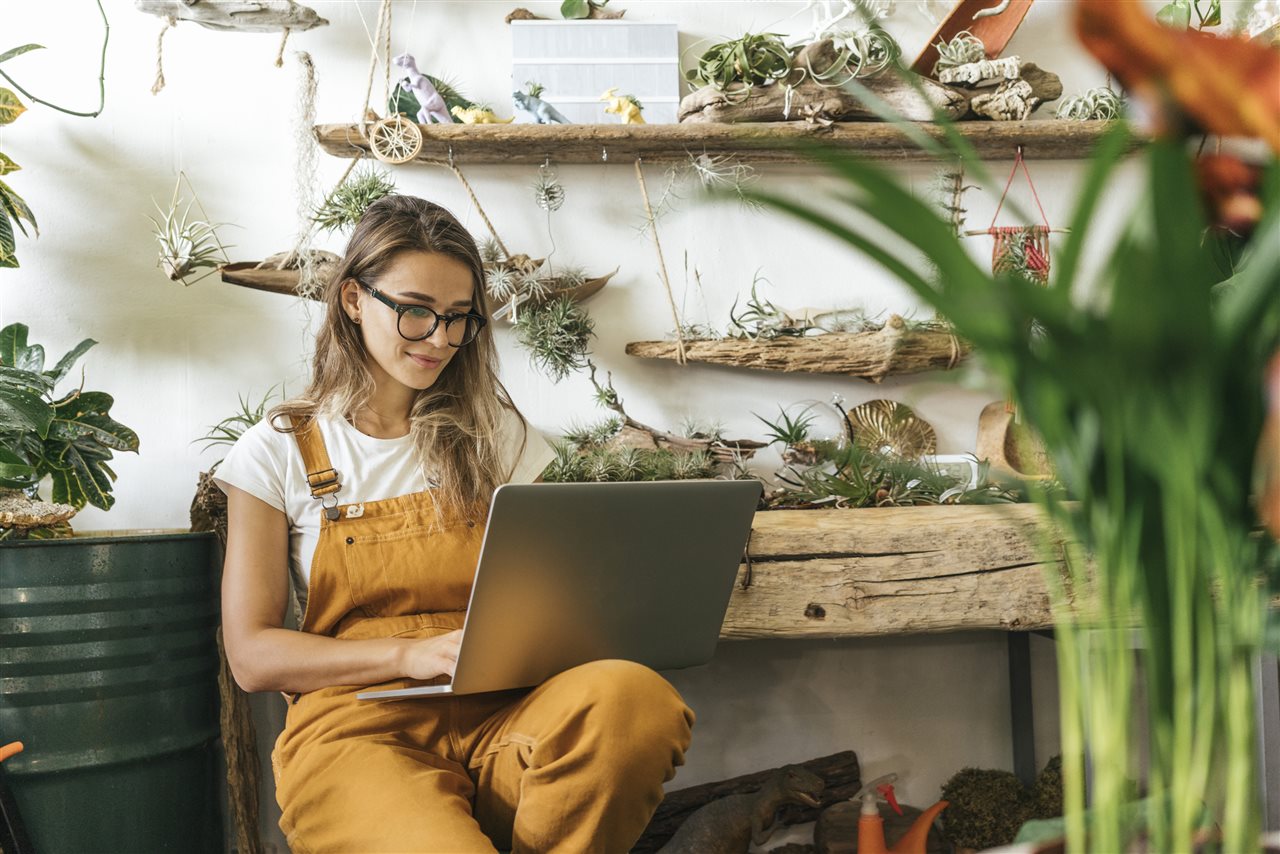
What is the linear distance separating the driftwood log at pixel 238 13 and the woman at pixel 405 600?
737mm

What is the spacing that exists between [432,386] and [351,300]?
19 cm

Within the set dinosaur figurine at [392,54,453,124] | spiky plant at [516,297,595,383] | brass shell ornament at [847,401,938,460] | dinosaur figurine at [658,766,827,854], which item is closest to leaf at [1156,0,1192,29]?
brass shell ornament at [847,401,938,460]

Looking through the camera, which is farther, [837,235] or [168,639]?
[168,639]

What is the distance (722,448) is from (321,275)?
0.92 metres

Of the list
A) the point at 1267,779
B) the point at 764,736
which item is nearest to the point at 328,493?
the point at 764,736

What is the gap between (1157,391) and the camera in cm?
39

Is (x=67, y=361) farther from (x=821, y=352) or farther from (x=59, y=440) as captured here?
(x=821, y=352)

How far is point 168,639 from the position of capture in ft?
6.16

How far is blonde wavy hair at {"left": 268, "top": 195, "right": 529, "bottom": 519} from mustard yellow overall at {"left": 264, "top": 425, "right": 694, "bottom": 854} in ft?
0.35

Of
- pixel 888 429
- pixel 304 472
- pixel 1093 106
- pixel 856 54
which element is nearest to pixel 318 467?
pixel 304 472

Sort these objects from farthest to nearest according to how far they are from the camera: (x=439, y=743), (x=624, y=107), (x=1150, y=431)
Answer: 1. (x=624, y=107)
2. (x=439, y=743)
3. (x=1150, y=431)

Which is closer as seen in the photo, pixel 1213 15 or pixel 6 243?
pixel 6 243

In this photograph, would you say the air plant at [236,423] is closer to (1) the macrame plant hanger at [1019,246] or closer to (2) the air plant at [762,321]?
(2) the air plant at [762,321]

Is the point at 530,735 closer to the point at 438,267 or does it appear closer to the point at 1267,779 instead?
the point at 438,267
